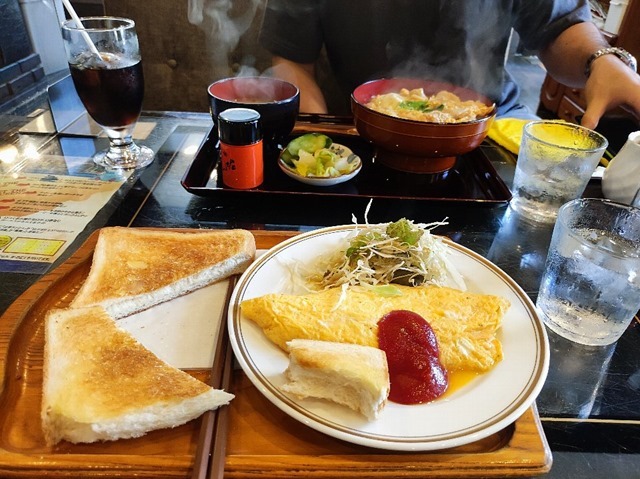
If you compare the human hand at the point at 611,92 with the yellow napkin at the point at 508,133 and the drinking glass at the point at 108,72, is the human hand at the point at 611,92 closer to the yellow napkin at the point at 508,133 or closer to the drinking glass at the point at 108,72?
the yellow napkin at the point at 508,133

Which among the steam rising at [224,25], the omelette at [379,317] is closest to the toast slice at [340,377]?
the omelette at [379,317]

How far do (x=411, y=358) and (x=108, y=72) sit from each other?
69.9 inches

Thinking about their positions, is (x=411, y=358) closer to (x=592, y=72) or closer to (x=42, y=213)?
(x=42, y=213)

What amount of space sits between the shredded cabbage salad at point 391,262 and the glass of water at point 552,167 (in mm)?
673

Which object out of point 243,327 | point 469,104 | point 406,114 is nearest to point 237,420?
point 243,327

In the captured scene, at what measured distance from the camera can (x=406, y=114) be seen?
2.06 m

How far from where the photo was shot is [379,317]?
4.26 feet

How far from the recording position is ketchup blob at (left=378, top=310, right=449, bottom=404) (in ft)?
3.55

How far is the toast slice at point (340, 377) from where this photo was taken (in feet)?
3.30

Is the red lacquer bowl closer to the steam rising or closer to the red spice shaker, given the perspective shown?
the red spice shaker

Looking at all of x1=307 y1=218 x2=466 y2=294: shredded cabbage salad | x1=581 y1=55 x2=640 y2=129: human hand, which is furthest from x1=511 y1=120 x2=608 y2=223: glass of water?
x1=307 y1=218 x2=466 y2=294: shredded cabbage salad

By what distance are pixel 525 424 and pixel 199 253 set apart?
1.07m

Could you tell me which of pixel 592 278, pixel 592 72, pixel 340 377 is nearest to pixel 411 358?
pixel 340 377

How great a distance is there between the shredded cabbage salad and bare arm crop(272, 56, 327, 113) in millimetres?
1719
